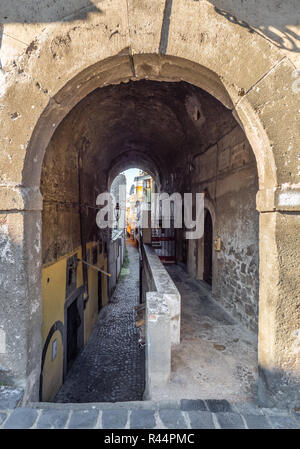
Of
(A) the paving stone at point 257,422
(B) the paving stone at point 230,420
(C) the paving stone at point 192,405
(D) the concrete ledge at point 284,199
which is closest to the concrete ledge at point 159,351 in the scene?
(C) the paving stone at point 192,405

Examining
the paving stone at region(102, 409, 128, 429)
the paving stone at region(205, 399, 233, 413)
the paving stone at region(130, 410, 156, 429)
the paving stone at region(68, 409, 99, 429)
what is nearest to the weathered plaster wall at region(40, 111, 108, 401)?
the paving stone at region(68, 409, 99, 429)

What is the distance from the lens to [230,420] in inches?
71.4

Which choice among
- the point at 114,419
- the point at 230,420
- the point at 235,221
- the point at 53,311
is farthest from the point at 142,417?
the point at 235,221

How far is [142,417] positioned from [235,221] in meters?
3.61

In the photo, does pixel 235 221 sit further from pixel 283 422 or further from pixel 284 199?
pixel 283 422

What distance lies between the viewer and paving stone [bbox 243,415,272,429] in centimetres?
179

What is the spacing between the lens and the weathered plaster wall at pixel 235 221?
3947mm

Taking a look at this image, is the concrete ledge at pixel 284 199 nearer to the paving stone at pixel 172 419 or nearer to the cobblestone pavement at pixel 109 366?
the paving stone at pixel 172 419

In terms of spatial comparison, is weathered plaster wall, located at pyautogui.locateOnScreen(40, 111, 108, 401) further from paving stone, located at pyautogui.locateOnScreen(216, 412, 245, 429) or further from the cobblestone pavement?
paving stone, located at pyautogui.locateOnScreen(216, 412, 245, 429)

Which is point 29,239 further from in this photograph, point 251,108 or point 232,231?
point 232,231

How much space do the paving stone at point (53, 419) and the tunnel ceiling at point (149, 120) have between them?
183 inches
